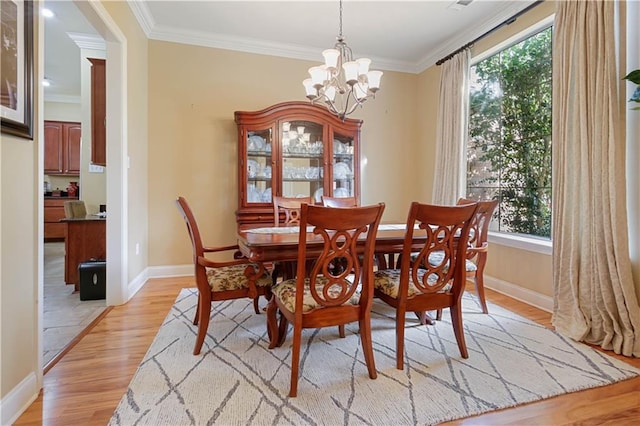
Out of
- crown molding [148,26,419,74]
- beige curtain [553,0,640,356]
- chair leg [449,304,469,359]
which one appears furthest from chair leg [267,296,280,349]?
crown molding [148,26,419,74]

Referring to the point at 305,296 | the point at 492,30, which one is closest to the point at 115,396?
the point at 305,296

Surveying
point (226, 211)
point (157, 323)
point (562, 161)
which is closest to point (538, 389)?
point (562, 161)

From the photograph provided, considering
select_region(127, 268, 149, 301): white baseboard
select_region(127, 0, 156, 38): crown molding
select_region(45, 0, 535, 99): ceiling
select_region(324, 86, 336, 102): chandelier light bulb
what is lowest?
select_region(127, 268, 149, 301): white baseboard

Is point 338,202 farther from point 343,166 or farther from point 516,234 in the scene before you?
point 516,234

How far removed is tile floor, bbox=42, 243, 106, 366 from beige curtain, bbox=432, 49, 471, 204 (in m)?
3.66

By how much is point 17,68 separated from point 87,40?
307 cm

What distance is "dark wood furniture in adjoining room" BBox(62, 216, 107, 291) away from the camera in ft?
10.6

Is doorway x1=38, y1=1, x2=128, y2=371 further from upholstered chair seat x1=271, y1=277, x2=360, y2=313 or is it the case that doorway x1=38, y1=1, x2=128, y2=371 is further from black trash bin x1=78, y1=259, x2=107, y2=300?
upholstered chair seat x1=271, y1=277, x2=360, y2=313

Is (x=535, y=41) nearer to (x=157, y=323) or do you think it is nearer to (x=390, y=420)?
(x=390, y=420)

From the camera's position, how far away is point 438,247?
178cm

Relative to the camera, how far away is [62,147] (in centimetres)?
647

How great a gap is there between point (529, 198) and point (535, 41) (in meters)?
1.44

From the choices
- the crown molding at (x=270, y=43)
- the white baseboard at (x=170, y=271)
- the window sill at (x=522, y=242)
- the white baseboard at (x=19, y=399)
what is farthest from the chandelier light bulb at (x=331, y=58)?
the white baseboard at (x=170, y=271)

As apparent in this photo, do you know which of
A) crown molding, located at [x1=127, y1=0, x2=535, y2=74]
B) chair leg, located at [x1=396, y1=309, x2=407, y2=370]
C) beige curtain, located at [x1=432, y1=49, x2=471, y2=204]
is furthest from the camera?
beige curtain, located at [x1=432, y1=49, x2=471, y2=204]
